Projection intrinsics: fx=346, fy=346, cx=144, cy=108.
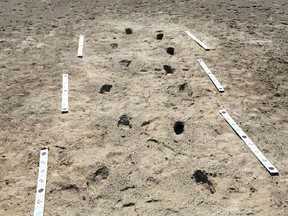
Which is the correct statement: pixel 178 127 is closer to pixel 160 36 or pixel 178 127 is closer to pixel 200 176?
pixel 200 176

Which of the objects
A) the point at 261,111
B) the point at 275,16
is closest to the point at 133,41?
the point at 261,111

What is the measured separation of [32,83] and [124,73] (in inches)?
63.2

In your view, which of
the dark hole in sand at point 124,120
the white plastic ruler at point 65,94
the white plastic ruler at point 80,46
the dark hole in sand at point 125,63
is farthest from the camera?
the white plastic ruler at point 80,46

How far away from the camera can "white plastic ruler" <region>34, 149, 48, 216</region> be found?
12.1 ft

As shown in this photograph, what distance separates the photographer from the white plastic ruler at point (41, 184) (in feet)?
12.1

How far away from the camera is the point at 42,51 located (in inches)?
275

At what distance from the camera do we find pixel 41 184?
3.97m

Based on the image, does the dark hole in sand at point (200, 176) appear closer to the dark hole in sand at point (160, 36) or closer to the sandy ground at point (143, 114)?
the sandy ground at point (143, 114)

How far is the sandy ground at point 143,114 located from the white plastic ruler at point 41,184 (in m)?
0.06

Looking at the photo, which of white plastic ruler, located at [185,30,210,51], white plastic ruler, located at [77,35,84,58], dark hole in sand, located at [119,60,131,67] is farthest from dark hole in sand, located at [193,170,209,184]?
white plastic ruler, located at [77,35,84,58]

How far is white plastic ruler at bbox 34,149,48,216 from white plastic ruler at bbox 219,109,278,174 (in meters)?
2.59

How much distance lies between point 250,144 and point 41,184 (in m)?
2.69

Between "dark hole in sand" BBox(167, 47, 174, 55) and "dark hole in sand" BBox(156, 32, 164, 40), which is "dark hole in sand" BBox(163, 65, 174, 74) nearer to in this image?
"dark hole in sand" BBox(167, 47, 174, 55)

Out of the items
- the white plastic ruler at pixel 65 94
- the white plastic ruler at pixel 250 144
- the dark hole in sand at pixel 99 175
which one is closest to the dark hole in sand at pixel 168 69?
the white plastic ruler at pixel 250 144
